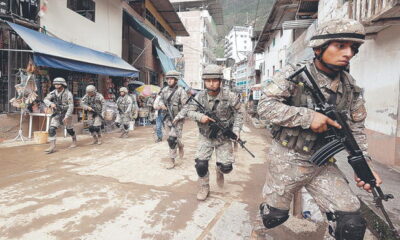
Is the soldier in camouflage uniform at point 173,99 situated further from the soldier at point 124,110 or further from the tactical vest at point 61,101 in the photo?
the soldier at point 124,110

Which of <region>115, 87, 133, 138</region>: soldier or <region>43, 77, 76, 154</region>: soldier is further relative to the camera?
<region>115, 87, 133, 138</region>: soldier

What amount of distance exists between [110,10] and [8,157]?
8.30m

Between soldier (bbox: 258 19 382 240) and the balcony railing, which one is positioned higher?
the balcony railing

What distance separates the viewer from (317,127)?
1642 mm

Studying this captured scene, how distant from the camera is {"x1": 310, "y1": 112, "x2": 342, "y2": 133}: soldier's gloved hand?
64.5 inches

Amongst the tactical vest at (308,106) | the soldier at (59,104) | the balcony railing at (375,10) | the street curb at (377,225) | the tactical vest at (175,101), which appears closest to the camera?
the tactical vest at (308,106)

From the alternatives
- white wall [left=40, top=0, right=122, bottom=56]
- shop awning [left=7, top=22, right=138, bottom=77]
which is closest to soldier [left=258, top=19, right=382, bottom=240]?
shop awning [left=7, top=22, right=138, bottom=77]

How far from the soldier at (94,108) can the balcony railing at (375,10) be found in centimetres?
635

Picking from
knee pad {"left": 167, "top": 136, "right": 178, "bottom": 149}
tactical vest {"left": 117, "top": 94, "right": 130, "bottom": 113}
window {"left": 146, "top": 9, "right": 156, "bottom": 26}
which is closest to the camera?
knee pad {"left": 167, "top": 136, "right": 178, "bottom": 149}

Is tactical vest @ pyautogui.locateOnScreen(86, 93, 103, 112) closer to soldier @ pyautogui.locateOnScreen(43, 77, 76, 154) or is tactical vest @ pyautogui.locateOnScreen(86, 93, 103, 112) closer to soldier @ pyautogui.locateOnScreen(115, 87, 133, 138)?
soldier @ pyautogui.locateOnScreen(43, 77, 76, 154)

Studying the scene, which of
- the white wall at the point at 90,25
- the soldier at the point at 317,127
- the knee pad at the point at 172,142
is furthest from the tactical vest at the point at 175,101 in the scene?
the white wall at the point at 90,25

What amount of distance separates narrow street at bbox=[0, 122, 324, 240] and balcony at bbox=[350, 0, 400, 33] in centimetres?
320

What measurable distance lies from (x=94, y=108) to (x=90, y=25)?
4688 millimetres

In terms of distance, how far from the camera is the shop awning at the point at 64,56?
20.4ft
